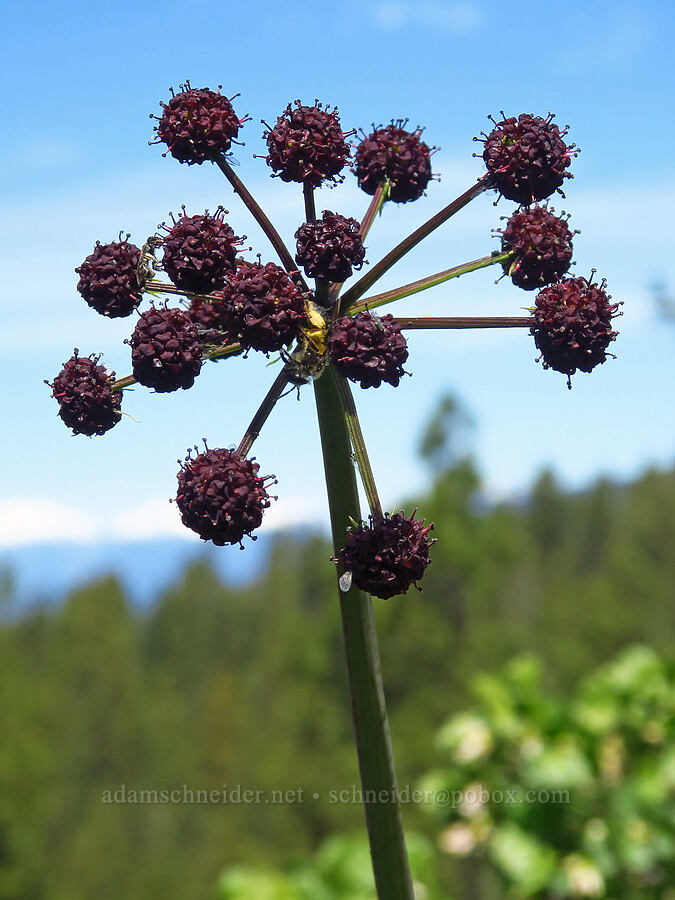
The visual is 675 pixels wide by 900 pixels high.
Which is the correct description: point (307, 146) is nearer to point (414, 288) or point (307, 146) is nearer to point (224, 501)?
point (414, 288)

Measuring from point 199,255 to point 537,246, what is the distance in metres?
1.09

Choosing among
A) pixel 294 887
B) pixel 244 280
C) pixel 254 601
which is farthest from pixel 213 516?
pixel 254 601

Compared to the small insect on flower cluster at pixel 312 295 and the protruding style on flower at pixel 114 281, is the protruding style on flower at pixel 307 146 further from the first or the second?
the protruding style on flower at pixel 114 281

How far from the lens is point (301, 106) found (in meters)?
3.56

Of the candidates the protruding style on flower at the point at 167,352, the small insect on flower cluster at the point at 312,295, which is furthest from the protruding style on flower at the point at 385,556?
the protruding style on flower at the point at 167,352

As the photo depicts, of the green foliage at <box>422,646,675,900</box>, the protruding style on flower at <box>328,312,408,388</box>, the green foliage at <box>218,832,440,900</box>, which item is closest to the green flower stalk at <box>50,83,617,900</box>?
the protruding style on flower at <box>328,312,408,388</box>

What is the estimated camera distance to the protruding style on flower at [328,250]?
313cm

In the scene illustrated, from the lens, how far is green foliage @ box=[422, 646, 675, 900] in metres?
8.88

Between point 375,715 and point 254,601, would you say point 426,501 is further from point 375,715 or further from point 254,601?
point 254,601

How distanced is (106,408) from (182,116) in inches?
42.0

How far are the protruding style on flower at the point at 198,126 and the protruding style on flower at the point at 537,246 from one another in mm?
1031

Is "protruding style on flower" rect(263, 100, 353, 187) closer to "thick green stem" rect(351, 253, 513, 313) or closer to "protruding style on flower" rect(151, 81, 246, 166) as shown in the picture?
"protruding style on flower" rect(151, 81, 246, 166)

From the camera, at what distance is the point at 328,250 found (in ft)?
10.2

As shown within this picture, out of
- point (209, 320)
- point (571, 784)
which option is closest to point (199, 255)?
point (209, 320)
